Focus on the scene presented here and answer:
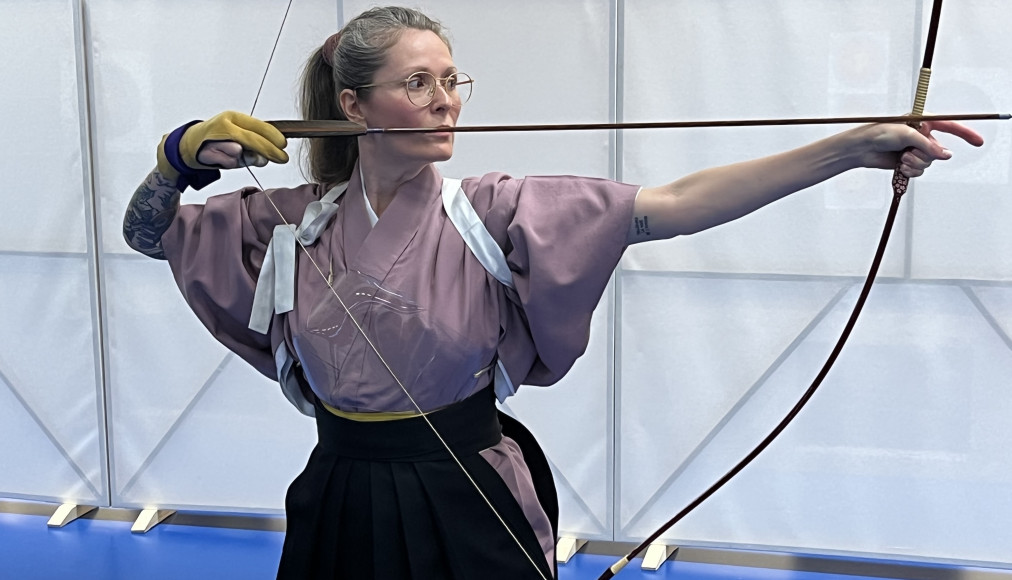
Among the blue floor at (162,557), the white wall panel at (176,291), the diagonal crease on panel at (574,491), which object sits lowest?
the blue floor at (162,557)

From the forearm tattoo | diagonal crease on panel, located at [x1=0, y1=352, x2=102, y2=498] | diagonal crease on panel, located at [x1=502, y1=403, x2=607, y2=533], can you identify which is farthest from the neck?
diagonal crease on panel, located at [x1=0, y1=352, x2=102, y2=498]

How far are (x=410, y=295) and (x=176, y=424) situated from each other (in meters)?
1.67

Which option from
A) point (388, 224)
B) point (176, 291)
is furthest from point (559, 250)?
point (176, 291)

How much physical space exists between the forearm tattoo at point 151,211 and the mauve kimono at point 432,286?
0.02 m

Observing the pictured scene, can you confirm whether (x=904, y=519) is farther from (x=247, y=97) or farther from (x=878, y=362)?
(x=247, y=97)

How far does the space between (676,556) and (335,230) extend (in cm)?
149

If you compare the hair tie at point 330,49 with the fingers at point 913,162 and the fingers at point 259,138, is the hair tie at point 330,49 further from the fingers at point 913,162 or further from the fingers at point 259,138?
the fingers at point 913,162

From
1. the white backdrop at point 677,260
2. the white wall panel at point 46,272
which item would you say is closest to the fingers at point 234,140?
the white backdrop at point 677,260

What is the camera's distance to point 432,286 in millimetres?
1361

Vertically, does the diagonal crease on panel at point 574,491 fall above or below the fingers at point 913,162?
below

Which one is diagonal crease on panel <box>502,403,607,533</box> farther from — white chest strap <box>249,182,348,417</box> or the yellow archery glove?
the yellow archery glove

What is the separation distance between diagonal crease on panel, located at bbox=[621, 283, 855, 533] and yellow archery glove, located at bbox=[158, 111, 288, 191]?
1413 mm

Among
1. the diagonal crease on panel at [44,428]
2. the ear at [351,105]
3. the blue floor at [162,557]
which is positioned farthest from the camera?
A: the diagonal crease on panel at [44,428]

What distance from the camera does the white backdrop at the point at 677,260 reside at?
7.78 feet
